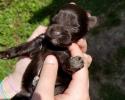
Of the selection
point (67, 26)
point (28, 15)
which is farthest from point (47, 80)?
point (28, 15)

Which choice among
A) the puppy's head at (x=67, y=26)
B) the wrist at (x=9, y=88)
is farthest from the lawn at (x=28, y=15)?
the puppy's head at (x=67, y=26)

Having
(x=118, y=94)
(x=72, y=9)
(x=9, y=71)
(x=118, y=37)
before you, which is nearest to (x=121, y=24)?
(x=118, y=37)

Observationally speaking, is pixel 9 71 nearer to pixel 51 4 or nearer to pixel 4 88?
pixel 51 4

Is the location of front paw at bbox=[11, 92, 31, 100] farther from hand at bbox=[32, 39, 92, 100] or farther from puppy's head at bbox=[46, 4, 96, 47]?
puppy's head at bbox=[46, 4, 96, 47]

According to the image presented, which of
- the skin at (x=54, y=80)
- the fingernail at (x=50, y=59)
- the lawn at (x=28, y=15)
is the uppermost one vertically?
the fingernail at (x=50, y=59)

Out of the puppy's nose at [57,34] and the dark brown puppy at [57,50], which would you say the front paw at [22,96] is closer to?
the dark brown puppy at [57,50]

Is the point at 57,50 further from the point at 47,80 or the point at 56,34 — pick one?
the point at 47,80

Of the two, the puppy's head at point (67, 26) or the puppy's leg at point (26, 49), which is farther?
the puppy's leg at point (26, 49)
